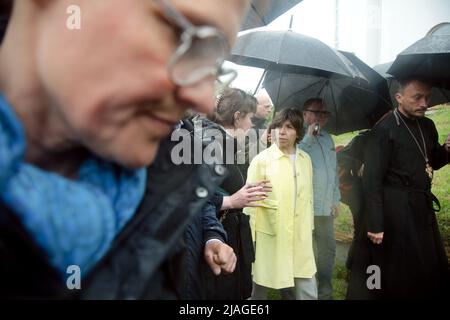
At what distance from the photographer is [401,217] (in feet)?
7.26

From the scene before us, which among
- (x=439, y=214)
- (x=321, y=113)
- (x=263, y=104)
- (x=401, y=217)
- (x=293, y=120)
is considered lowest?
(x=401, y=217)

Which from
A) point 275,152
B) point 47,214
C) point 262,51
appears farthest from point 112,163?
point 262,51

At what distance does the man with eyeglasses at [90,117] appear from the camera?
53cm

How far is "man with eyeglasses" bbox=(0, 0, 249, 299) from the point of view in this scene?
20.8 inches

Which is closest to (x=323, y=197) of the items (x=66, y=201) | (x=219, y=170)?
(x=219, y=170)

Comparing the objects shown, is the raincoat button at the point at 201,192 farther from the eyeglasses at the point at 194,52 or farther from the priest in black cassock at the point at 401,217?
the priest in black cassock at the point at 401,217

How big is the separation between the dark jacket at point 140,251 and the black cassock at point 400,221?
165cm

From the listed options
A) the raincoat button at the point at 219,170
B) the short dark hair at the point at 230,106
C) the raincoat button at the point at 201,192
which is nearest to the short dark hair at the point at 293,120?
the short dark hair at the point at 230,106

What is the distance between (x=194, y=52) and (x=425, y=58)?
2347 mm

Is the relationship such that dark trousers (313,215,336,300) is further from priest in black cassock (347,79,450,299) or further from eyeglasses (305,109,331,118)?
eyeglasses (305,109,331,118)

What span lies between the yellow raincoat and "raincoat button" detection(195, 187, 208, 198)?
1294mm

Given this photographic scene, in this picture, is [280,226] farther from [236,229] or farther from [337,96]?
[337,96]

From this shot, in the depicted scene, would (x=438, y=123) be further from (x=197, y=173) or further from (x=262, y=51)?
(x=197, y=173)
